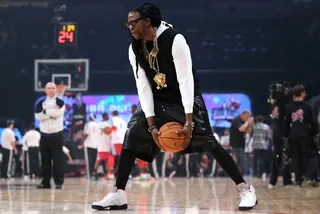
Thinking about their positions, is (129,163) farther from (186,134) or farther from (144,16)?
(144,16)

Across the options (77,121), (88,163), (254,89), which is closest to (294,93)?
(88,163)

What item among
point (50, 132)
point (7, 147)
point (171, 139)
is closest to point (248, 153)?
point (7, 147)

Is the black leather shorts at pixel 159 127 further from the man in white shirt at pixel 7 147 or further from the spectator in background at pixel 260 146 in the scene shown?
the man in white shirt at pixel 7 147

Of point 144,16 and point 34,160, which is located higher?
point 144,16

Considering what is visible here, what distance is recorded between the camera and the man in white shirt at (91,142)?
45.7 feet

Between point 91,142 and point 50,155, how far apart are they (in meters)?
5.23

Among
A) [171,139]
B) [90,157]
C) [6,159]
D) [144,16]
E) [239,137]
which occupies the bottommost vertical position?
[6,159]

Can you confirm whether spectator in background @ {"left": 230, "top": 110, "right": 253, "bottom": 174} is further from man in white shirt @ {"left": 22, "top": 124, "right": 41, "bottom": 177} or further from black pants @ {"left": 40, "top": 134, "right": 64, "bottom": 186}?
black pants @ {"left": 40, "top": 134, "right": 64, "bottom": 186}

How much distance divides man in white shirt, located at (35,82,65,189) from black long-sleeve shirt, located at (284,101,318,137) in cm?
323

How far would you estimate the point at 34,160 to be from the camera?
15.7 meters

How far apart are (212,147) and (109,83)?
1713 cm

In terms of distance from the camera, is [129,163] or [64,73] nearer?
[129,163]

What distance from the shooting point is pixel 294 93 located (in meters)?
9.23

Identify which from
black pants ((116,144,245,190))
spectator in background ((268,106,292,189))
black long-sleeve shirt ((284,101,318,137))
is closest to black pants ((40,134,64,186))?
spectator in background ((268,106,292,189))
